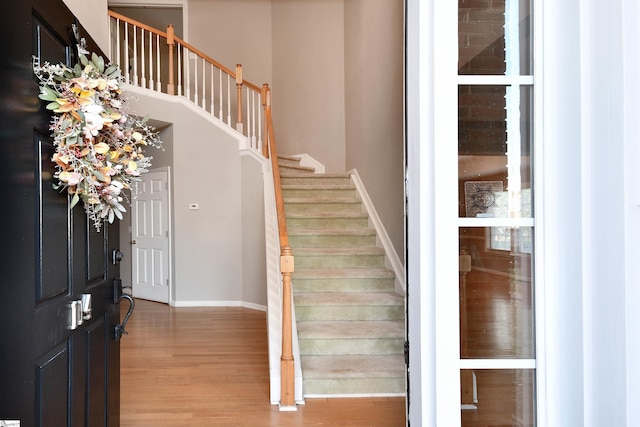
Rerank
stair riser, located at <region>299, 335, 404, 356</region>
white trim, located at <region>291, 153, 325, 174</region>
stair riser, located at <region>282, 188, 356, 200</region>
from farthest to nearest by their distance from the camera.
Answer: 1. white trim, located at <region>291, 153, 325, 174</region>
2. stair riser, located at <region>282, 188, 356, 200</region>
3. stair riser, located at <region>299, 335, 404, 356</region>

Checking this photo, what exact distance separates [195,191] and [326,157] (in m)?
2.00

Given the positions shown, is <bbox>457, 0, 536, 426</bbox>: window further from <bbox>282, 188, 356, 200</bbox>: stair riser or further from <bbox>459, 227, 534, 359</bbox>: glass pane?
<bbox>282, 188, 356, 200</bbox>: stair riser

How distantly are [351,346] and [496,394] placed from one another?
232 centimetres

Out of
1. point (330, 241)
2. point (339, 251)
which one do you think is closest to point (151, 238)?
point (330, 241)

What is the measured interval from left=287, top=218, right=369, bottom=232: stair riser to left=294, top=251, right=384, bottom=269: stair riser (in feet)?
1.93

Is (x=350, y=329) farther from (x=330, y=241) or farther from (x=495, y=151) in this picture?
(x=495, y=151)

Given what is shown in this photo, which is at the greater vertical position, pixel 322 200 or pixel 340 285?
pixel 322 200

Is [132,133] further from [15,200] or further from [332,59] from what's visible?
[332,59]

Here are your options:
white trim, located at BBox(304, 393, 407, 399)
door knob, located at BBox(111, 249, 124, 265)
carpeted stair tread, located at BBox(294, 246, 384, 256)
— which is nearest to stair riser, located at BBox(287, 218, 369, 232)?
carpeted stair tread, located at BBox(294, 246, 384, 256)

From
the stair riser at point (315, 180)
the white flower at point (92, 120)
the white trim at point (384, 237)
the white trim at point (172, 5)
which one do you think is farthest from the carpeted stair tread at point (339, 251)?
the white trim at point (172, 5)

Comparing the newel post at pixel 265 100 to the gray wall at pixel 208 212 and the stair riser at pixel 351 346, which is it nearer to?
the gray wall at pixel 208 212

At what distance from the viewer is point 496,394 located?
4.57 feet

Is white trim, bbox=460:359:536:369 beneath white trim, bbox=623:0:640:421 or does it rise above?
beneath

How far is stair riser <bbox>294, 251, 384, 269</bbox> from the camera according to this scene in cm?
455
